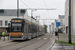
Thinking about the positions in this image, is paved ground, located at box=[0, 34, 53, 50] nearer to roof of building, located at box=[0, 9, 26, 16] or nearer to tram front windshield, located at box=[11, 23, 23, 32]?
tram front windshield, located at box=[11, 23, 23, 32]

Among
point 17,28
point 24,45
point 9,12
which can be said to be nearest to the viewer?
point 24,45

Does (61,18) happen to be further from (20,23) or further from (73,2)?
(20,23)

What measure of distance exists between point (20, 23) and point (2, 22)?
1862 inches

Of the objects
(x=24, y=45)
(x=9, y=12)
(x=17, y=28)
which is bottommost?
(x=24, y=45)

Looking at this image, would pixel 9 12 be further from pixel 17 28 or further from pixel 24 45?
pixel 24 45

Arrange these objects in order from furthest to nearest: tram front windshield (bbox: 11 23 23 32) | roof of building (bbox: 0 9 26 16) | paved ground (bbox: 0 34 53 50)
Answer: roof of building (bbox: 0 9 26 16) < tram front windshield (bbox: 11 23 23 32) < paved ground (bbox: 0 34 53 50)

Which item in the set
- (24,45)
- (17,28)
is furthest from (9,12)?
(24,45)

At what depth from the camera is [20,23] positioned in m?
22.0

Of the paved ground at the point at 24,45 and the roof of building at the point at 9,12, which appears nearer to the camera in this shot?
the paved ground at the point at 24,45

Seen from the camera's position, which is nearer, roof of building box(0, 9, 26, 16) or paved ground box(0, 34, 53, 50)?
paved ground box(0, 34, 53, 50)

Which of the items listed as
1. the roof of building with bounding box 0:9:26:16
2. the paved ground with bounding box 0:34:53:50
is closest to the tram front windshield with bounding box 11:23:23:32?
the paved ground with bounding box 0:34:53:50

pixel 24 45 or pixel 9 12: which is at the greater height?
pixel 9 12

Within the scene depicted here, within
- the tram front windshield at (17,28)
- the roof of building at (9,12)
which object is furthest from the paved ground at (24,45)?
the roof of building at (9,12)

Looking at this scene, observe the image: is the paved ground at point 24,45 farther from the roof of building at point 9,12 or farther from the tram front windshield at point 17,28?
the roof of building at point 9,12
